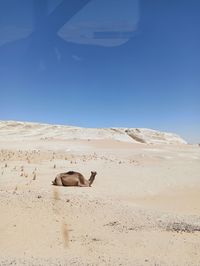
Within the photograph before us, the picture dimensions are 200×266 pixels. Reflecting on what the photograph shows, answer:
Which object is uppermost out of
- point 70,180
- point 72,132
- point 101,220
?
point 72,132

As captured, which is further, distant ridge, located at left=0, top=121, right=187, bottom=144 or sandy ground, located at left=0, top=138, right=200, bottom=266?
distant ridge, located at left=0, top=121, right=187, bottom=144

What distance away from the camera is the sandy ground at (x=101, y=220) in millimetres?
7402

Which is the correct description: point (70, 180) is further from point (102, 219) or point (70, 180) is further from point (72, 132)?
point (72, 132)

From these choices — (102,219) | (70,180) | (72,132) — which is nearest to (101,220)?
(102,219)

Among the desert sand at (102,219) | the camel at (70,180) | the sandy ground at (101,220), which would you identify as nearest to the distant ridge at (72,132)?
the desert sand at (102,219)

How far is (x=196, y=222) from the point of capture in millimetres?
9562

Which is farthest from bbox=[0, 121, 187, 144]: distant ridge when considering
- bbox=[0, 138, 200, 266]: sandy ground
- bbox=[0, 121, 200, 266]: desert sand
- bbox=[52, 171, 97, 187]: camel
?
bbox=[52, 171, 97, 187]: camel

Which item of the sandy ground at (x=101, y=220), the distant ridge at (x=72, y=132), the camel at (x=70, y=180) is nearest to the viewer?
the sandy ground at (x=101, y=220)

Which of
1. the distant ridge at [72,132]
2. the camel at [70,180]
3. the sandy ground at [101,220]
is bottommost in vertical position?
the sandy ground at [101,220]

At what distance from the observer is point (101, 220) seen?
973 cm

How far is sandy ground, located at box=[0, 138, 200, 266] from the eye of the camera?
7.40 metres

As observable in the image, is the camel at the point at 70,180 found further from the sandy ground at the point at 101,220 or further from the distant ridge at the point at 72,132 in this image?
the distant ridge at the point at 72,132

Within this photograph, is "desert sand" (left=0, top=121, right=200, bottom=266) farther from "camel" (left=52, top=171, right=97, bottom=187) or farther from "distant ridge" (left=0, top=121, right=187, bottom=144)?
"distant ridge" (left=0, top=121, right=187, bottom=144)

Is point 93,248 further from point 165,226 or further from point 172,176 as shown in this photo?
point 172,176
